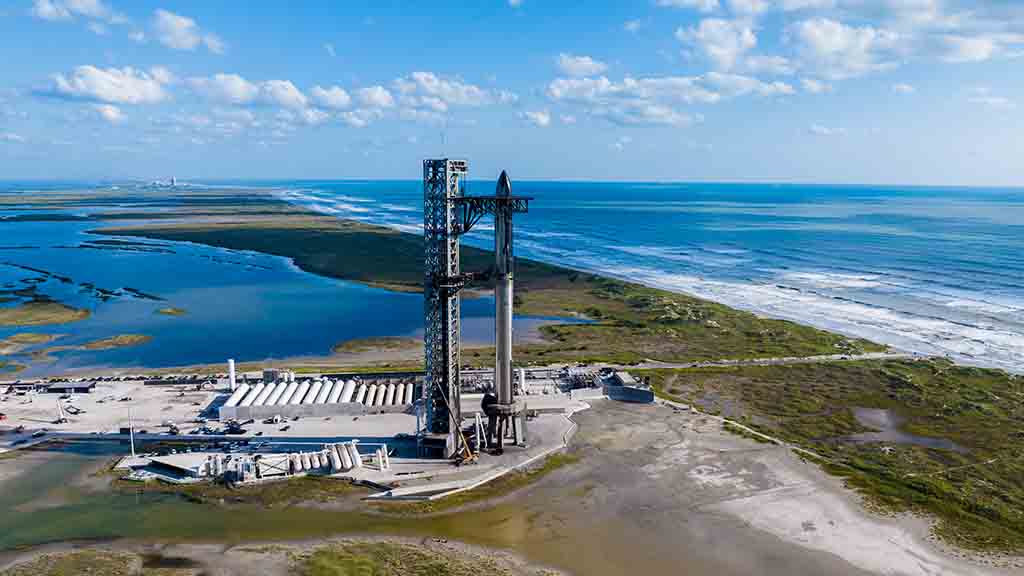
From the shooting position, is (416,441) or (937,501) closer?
(937,501)

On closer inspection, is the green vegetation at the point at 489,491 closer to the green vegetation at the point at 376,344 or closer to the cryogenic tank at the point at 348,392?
the cryogenic tank at the point at 348,392

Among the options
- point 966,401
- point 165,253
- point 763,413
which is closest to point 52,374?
point 763,413

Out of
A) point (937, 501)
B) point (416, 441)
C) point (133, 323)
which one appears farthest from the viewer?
point (133, 323)

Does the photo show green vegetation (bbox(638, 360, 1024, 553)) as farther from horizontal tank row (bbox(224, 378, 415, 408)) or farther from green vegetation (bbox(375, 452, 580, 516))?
horizontal tank row (bbox(224, 378, 415, 408))

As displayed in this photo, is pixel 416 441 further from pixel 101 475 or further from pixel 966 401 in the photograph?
pixel 966 401

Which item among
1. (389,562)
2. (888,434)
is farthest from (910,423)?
(389,562)

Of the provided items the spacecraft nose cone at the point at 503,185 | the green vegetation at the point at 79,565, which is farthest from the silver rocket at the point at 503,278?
the green vegetation at the point at 79,565
